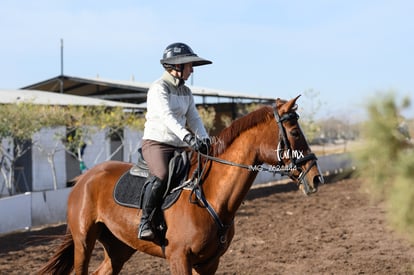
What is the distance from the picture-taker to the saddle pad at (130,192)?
4.64m

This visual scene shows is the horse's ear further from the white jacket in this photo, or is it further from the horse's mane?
the white jacket

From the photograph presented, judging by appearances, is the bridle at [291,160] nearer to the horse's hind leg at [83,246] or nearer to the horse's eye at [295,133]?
the horse's eye at [295,133]

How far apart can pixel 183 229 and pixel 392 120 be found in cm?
346

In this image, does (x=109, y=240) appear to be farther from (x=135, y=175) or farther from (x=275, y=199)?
(x=275, y=199)

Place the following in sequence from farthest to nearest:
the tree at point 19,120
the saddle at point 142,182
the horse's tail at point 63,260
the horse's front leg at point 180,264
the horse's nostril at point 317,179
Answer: the tree at point 19,120
the horse's tail at point 63,260
the saddle at point 142,182
the horse's front leg at point 180,264
the horse's nostril at point 317,179

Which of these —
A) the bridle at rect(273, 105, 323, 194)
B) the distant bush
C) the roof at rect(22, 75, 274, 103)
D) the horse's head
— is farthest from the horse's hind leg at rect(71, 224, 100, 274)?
the roof at rect(22, 75, 274, 103)

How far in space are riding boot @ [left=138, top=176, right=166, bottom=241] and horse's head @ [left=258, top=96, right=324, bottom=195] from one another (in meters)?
0.97

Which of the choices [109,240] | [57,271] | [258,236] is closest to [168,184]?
[109,240]

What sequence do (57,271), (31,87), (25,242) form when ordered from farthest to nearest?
(31,87)
(25,242)
(57,271)

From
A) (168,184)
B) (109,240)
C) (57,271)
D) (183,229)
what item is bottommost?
(57,271)

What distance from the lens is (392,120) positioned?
1035mm

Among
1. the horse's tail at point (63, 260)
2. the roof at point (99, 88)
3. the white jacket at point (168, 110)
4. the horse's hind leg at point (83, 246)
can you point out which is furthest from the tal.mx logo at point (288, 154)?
the roof at point (99, 88)

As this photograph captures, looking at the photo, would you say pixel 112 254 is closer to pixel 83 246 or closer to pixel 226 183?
pixel 83 246

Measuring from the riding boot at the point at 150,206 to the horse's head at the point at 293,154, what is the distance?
0.97 metres
